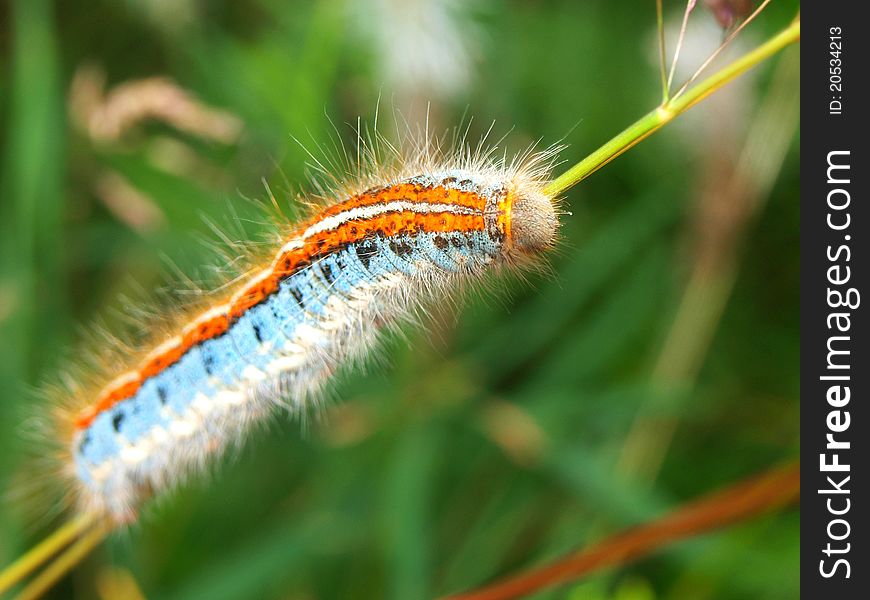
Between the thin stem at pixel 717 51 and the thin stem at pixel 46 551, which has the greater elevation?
the thin stem at pixel 46 551

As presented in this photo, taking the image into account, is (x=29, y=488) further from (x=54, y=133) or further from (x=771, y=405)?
(x=771, y=405)

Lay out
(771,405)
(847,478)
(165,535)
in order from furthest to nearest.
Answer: (771,405), (165,535), (847,478)

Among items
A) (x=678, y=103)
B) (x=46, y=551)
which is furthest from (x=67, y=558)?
(x=678, y=103)

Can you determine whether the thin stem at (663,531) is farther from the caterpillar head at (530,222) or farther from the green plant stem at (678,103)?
the green plant stem at (678,103)

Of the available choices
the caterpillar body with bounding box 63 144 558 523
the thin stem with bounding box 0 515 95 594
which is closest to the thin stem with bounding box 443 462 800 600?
the caterpillar body with bounding box 63 144 558 523

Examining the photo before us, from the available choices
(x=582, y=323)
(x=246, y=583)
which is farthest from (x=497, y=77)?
(x=246, y=583)

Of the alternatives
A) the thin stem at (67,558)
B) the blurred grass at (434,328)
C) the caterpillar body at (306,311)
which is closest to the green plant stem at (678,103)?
the caterpillar body at (306,311)

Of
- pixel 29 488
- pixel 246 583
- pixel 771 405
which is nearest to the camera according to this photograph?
pixel 29 488
